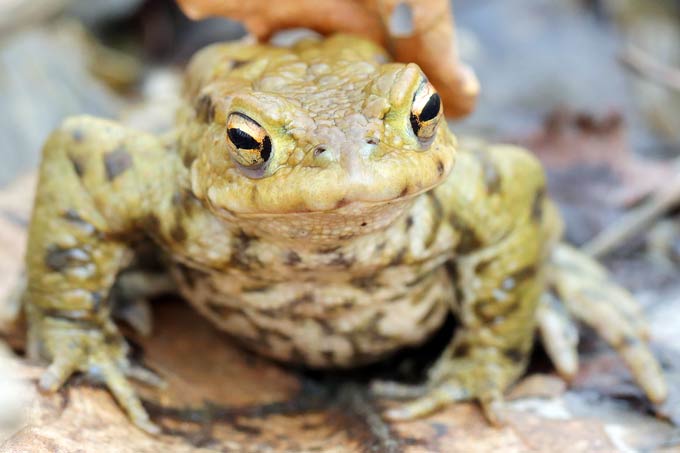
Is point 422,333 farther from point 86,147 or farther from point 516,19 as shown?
point 516,19

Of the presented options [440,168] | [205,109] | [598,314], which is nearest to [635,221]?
[598,314]

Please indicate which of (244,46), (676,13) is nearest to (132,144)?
(244,46)

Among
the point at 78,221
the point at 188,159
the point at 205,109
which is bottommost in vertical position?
the point at 78,221

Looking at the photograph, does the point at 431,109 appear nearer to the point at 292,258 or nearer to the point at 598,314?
the point at 292,258

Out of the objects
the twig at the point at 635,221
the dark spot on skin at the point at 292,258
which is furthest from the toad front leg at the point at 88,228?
the twig at the point at 635,221

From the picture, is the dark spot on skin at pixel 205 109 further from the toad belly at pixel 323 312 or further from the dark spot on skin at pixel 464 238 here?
the dark spot on skin at pixel 464 238
